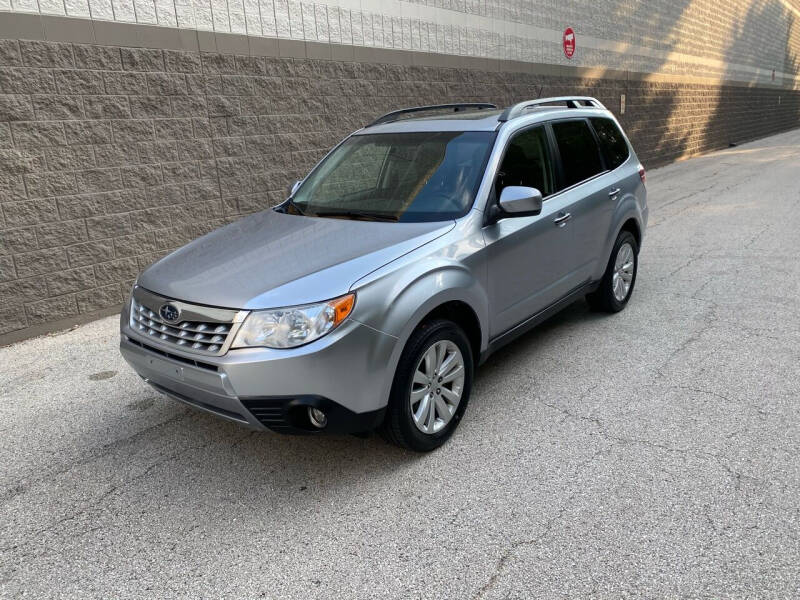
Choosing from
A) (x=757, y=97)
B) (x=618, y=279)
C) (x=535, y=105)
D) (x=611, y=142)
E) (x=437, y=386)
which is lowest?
(x=618, y=279)

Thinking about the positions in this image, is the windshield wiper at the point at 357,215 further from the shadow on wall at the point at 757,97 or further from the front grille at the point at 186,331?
the shadow on wall at the point at 757,97

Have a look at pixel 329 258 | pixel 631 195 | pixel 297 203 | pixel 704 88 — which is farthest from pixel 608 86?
pixel 329 258

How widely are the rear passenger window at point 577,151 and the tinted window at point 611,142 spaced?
0.53 feet

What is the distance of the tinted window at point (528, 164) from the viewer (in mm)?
4234

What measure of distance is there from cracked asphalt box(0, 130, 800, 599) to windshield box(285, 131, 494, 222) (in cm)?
131

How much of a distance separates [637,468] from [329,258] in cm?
190

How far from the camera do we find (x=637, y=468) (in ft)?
11.1

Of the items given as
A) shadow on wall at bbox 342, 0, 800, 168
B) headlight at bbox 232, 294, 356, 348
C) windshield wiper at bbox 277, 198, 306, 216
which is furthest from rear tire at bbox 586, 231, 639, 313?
shadow on wall at bbox 342, 0, 800, 168

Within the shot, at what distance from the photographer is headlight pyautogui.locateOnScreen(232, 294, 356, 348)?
9.93 feet

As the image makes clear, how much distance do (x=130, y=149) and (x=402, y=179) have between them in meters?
3.46

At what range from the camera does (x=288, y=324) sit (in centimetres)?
304

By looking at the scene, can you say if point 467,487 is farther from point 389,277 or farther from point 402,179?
point 402,179

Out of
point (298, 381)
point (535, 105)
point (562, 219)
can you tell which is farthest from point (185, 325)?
point (535, 105)

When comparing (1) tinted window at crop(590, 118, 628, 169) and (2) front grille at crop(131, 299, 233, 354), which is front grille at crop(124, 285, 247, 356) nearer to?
(2) front grille at crop(131, 299, 233, 354)
